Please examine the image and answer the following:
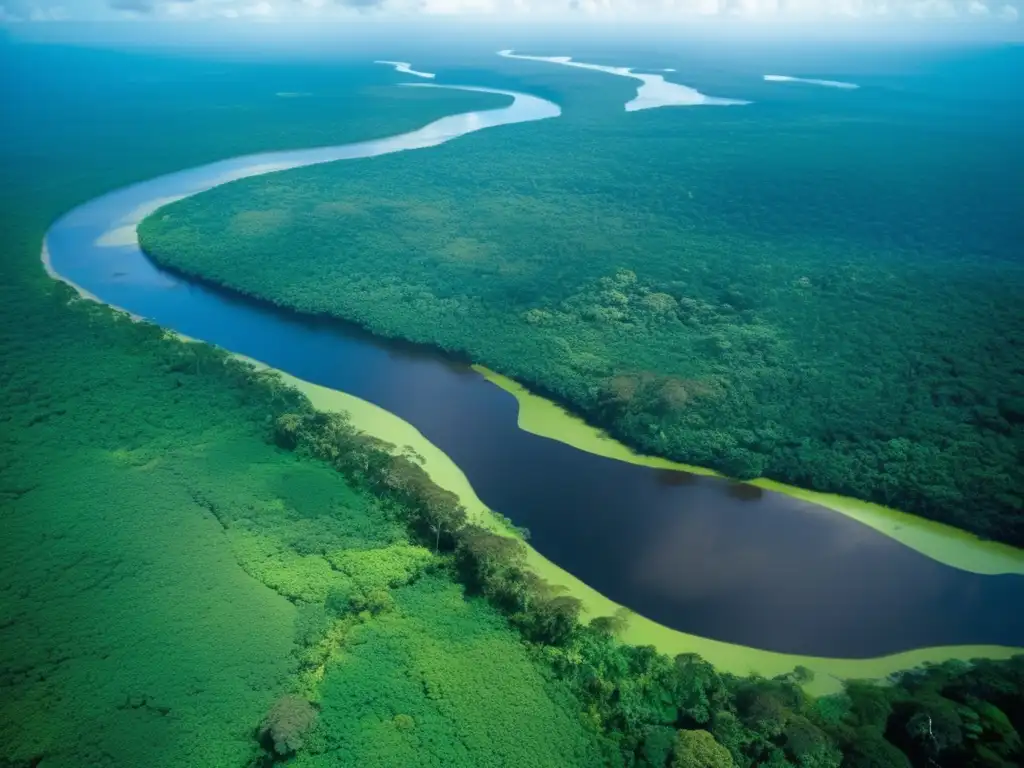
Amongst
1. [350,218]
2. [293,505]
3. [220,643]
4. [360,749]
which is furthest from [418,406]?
[350,218]

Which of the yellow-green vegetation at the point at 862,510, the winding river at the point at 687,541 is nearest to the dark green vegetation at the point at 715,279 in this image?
the yellow-green vegetation at the point at 862,510

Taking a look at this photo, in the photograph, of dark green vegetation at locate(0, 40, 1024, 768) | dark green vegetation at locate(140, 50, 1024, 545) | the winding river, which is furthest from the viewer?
dark green vegetation at locate(140, 50, 1024, 545)

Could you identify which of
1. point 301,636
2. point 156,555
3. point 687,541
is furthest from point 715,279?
point 156,555

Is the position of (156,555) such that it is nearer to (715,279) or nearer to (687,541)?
(687,541)

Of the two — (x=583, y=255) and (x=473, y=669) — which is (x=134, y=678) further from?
(x=583, y=255)

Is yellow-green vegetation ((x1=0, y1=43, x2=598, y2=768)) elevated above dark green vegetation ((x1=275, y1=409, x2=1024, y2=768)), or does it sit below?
below

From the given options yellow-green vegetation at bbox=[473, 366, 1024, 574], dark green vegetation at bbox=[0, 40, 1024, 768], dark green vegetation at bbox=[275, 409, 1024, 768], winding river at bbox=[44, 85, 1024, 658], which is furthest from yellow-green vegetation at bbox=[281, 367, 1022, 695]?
dark green vegetation at bbox=[0, 40, 1024, 768]

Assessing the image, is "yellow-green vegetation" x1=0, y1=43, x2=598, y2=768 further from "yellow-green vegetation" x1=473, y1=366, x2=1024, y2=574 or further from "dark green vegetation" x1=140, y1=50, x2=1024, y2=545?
"dark green vegetation" x1=140, y1=50, x2=1024, y2=545
